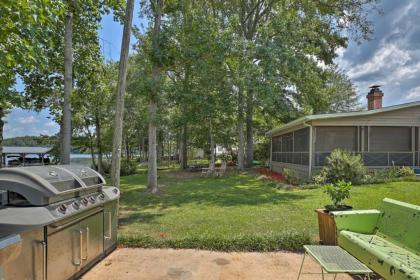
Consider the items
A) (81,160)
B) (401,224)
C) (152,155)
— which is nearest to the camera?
(401,224)

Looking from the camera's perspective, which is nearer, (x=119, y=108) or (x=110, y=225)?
(x=110, y=225)

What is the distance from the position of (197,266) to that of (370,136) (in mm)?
13872

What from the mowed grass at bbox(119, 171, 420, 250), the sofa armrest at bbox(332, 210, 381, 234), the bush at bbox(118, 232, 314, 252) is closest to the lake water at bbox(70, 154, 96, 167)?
the mowed grass at bbox(119, 171, 420, 250)

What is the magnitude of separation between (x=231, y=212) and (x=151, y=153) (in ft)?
17.7

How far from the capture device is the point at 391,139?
15.3m

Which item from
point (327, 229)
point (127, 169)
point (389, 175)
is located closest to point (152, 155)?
point (327, 229)

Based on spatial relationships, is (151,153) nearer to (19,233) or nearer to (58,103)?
(58,103)

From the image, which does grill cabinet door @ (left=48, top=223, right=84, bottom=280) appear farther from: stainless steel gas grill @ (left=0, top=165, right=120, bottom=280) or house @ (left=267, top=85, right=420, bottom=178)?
house @ (left=267, top=85, right=420, bottom=178)

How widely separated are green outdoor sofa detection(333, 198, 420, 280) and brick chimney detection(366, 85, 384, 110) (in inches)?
590

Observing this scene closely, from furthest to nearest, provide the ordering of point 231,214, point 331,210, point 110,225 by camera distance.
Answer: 1. point 231,214
2. point 331,210
3. point 110,225

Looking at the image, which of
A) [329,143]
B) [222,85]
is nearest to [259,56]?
[222,85]

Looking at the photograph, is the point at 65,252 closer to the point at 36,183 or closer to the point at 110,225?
the point at 36,183

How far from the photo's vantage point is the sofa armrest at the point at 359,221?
4246 millimetres

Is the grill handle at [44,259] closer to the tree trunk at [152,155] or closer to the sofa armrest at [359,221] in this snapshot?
the sofa armrest at [359,221]
